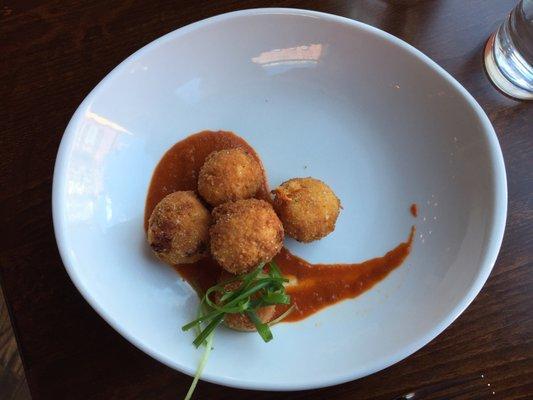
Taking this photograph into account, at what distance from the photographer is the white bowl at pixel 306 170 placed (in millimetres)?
1362

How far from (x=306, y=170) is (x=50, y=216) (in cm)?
70

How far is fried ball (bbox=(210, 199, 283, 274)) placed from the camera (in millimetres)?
1347

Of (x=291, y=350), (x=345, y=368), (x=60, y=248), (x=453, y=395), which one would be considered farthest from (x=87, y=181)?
(x=453, y=395)

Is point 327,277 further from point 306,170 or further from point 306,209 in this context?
point 306,170

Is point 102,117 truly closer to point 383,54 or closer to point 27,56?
point 27,56

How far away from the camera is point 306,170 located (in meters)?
1.57

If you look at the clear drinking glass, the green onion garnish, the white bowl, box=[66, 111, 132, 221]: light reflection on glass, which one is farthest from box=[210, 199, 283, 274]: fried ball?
the clear drinking glass

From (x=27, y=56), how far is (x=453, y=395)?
4.85ft

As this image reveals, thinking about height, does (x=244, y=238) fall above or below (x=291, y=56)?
below

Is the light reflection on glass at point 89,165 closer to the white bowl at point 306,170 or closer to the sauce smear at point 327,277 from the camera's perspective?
the white bowl at point 306,170

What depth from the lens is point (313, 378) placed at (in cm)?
130

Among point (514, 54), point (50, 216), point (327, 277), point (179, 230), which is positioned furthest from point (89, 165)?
point (514, 54)

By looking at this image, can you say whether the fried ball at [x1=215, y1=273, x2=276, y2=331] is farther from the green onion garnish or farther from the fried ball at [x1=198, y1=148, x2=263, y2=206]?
the fried ball at [x1=198, y1=148, x2=263, y2=206]

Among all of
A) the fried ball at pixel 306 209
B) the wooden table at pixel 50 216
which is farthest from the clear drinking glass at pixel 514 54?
the fried ball at pixel 306 209
